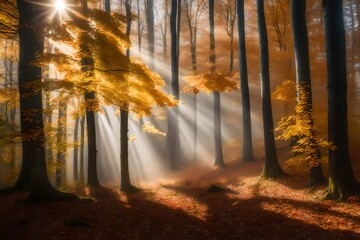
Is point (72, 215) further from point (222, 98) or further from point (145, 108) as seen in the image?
point (222, 98)

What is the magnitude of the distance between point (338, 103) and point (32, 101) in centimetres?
971

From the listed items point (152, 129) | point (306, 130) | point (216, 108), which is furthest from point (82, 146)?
point (306, 130)

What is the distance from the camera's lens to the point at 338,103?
850cm

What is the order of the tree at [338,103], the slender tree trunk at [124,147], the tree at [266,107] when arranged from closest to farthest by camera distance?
the tree at [338,103] → the tree at [266,107] → the slender tree trunk at [124,147]

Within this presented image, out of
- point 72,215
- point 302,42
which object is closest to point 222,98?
point 302,42

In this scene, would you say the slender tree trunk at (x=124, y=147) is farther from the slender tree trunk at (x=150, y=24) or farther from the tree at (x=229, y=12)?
the slender tree trunk at (x=150, y=24)

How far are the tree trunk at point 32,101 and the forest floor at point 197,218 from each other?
1.86 ft

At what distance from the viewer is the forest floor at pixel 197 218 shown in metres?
6.55

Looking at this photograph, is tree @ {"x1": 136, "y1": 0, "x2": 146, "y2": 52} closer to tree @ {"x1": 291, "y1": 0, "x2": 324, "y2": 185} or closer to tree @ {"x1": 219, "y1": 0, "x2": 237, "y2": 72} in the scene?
tree @ {"x1": 219, "y1": 0, "x2": 237, "y2": 72}

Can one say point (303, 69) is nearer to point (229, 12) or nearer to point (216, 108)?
point (216, 108)

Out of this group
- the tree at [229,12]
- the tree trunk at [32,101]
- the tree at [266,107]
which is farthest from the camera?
the tree at [229,12]

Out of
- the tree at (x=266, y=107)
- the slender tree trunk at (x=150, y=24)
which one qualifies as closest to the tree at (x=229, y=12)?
the tree at (x=266, y=107)

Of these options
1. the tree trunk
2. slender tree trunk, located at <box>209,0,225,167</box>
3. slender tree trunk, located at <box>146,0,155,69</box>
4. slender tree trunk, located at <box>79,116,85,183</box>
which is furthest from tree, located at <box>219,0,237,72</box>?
the tree trunk

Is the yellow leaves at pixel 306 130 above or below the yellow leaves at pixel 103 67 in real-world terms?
below
